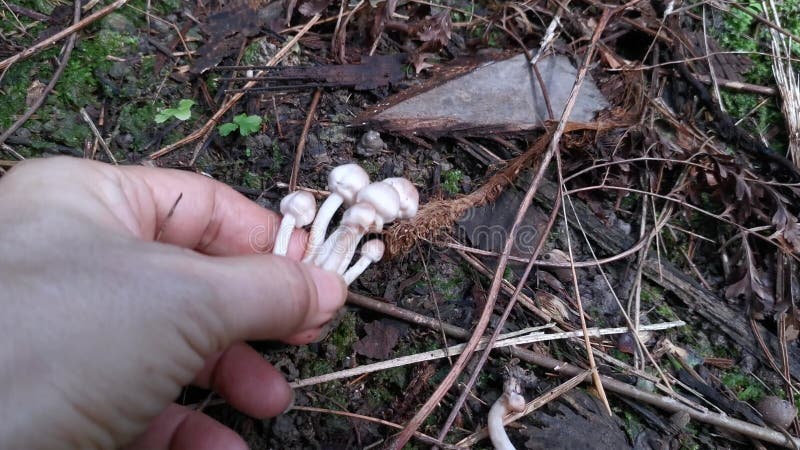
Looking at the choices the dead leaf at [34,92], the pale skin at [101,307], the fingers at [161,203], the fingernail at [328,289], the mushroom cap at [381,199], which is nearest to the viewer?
the pale skin at [101,307]

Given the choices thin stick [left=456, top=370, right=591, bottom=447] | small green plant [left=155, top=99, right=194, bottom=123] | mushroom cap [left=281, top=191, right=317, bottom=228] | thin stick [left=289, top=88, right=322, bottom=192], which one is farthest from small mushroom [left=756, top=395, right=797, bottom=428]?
small green plant [left=155, top=99, right=194, bottom=123]

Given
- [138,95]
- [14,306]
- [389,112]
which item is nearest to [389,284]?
[389,112]

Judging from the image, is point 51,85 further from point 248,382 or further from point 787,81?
point 787,81

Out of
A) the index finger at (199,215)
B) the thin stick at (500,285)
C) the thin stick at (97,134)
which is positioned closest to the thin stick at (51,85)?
the thin stick at (97,134)

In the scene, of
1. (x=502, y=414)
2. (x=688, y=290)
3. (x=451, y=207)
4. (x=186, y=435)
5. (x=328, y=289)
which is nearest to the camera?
(x=328, y=289)

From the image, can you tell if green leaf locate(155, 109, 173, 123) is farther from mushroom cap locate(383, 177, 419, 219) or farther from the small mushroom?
the small mushroom

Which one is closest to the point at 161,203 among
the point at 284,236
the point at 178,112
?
the point at 284,236

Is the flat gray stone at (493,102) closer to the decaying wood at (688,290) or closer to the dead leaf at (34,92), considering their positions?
the decaying wood at (688,290)

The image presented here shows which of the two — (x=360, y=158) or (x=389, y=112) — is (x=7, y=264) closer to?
(x=360, y=158)
